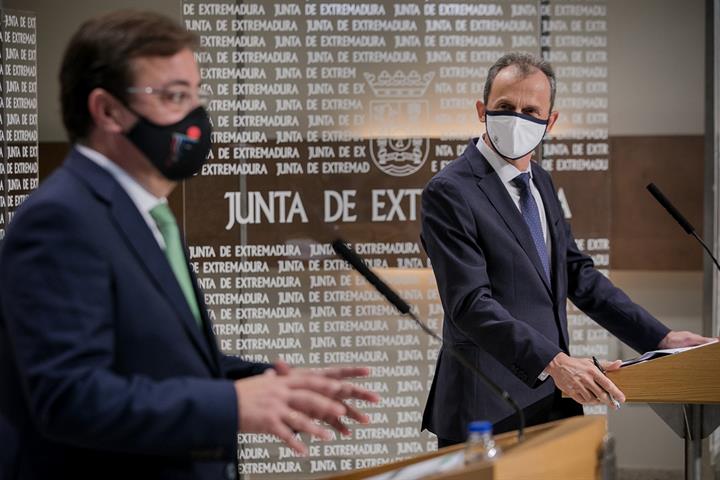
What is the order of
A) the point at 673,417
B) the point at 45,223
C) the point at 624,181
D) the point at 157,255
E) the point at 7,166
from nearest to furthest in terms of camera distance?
the point at 45,223 → the point at 157,255 → the point at 673,417 → the point at 7,166 → the point at 624,181

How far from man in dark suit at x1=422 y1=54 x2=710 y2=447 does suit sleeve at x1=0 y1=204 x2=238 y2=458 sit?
1.18 m

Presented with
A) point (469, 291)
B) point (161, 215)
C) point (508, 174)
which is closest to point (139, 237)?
point (161, 215)

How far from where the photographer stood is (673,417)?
2705 millimetres

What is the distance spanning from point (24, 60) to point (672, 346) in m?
2.24

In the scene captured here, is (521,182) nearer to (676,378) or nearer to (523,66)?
(523,66)

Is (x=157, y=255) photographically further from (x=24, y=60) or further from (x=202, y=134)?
(x=24, y=60)

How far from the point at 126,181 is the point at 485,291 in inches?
46.9

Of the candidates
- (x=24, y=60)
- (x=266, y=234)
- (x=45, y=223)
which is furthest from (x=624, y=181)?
(x=45, y=223)

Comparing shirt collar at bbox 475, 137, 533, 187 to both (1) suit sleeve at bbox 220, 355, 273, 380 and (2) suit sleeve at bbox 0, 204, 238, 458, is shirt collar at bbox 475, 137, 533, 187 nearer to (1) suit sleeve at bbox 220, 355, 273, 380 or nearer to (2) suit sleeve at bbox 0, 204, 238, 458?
(1) suit sleeve at bbox 220, 355, 273, 380

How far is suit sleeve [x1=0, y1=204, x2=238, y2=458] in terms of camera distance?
1.34 metres

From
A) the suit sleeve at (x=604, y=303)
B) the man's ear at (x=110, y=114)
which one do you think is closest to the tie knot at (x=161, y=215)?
the man's ear at (x=110, y=114)

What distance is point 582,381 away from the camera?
2.32m

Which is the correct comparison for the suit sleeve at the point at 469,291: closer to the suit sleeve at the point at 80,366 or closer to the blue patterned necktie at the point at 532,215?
the blue patterned necktie at the point at 532,215

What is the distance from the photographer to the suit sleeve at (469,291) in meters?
2.44
